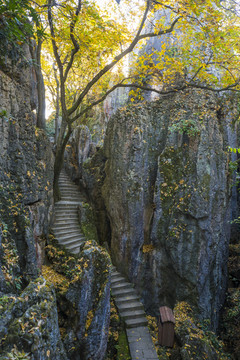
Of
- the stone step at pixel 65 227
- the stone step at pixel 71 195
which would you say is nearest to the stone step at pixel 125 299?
the stone step at pixel 65 227

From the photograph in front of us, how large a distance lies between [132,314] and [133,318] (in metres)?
0.14

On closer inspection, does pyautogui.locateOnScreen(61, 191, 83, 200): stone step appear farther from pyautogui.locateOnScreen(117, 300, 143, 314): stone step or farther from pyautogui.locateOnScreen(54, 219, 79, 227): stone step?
pyautogui.locateOnScreen(117, 300, 143, 314): stone step

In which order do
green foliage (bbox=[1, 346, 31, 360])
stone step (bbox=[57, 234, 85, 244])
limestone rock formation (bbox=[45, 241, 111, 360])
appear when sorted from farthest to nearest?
stone step (bbox=[57, 234, 85, 244]), limestone rock formation (bbox=[45, 241, 111, 360]), green foliage (bbox=[1, 346, 31, 360])

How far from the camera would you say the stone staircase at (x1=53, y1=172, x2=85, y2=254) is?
875cm

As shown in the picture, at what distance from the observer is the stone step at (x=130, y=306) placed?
25.2 feet

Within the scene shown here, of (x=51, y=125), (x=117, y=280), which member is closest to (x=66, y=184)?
(x=117, y=280)

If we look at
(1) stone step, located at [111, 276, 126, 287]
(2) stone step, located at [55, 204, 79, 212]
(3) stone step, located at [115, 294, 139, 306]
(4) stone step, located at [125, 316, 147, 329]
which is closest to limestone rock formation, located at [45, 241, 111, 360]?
(4) stone step, located at [125, 316, 147, 329]

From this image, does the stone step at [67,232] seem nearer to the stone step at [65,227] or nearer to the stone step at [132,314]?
the stone step at [65,227]

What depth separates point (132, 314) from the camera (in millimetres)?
7555

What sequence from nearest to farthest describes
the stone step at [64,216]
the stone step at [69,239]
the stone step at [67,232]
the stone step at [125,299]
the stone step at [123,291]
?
the stone step at [125,299], the stone step at [123,291], the stone step at [69,239], the stone step at [67,232], the stone step at [64,216]

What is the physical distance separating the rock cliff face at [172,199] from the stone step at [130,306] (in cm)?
63

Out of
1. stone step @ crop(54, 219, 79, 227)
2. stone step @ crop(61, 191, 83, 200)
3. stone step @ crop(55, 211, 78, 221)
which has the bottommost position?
stone step @ crop(54, 219, 79, 227)

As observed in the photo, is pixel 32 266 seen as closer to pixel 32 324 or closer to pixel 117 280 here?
pixel 32 324

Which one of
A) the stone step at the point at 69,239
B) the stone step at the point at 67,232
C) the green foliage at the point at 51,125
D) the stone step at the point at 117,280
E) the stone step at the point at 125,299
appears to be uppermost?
the green foliage at the point at 51,125
